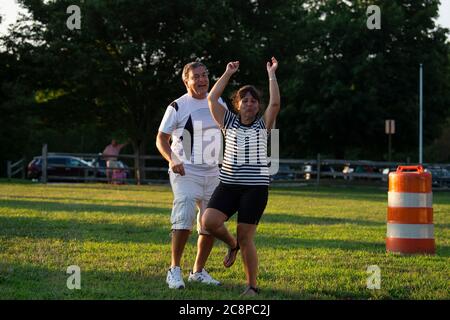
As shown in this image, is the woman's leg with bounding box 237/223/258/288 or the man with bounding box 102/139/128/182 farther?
the man with bounding box 102/139/128/182

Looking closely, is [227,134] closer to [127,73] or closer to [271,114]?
[271,114]

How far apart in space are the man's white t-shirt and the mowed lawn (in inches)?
44.1

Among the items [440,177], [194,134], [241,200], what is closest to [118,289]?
[241,200]

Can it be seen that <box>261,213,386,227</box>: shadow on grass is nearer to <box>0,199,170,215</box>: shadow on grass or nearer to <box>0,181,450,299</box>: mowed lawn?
<box>0,181,450,299</box>: mowed lawn

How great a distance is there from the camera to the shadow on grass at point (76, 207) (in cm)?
1577

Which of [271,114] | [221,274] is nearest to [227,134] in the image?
[271,114]

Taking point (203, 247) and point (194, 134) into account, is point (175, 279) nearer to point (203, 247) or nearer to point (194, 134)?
point (203, 247)

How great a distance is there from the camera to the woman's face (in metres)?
6.83

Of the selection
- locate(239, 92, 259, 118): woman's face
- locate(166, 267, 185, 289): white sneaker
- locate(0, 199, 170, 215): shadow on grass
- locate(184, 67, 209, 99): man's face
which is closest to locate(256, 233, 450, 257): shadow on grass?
locate(166, 267, 185, 289): white sneaker

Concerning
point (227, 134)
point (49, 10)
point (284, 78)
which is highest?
Answer: point (49, 10)

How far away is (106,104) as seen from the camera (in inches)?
1378

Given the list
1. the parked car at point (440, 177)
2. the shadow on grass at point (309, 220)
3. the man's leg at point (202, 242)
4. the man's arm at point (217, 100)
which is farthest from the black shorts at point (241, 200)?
the parked car at point (440, 177)

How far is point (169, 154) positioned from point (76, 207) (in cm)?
994
